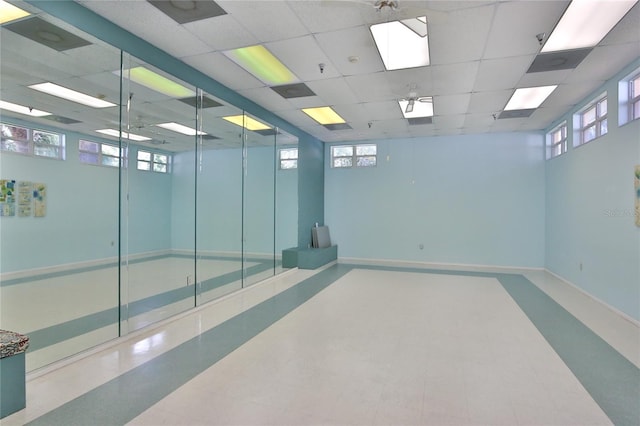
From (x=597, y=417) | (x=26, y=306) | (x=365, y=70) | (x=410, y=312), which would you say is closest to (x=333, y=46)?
(x=365, y=70)

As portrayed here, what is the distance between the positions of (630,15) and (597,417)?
3.48m

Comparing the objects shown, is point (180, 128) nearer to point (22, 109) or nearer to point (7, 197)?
point (22, 109)

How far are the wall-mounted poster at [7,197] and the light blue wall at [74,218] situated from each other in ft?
0.30

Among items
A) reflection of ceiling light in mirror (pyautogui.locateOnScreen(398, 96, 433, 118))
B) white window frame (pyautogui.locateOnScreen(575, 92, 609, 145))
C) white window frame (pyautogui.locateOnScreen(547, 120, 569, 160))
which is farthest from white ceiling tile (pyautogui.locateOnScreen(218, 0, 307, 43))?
white window frame (pyautogui.locateOnScreen(547, 120, 569, 160))

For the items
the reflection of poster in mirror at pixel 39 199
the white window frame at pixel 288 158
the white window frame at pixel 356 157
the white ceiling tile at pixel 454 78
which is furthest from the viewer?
the white window frame at pixel 356 157

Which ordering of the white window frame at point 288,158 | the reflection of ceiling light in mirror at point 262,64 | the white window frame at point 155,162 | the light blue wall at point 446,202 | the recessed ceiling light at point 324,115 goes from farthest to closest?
1. the light blue wall at point 446,202
2. the white window frame at point 288,158
3. the recessed ceiling light at point 324,115
4. the white window frame at point 155,162
5. the reflection of ceiling light in mirror at point 262,64

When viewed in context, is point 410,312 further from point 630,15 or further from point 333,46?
point 630,15

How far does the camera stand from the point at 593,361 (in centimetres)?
301

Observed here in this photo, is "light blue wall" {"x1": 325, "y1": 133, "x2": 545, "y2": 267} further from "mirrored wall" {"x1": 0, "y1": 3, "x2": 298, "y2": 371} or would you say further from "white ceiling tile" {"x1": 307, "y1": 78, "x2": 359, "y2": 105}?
"white ceiling tile" {"x1": 307, "y1": 78, "x2": 359, "y2": 105}

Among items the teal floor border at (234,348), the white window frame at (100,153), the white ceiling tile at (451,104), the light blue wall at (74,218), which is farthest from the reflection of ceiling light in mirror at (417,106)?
the white window frame at (100,153)

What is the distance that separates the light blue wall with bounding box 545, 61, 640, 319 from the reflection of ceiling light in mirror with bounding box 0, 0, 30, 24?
6.39 metres

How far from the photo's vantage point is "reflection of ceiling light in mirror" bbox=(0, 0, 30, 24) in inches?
103

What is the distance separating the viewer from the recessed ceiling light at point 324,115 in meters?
6.18

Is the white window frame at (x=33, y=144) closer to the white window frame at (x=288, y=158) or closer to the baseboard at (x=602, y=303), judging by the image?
the white window frame at (x=288, y=158)
